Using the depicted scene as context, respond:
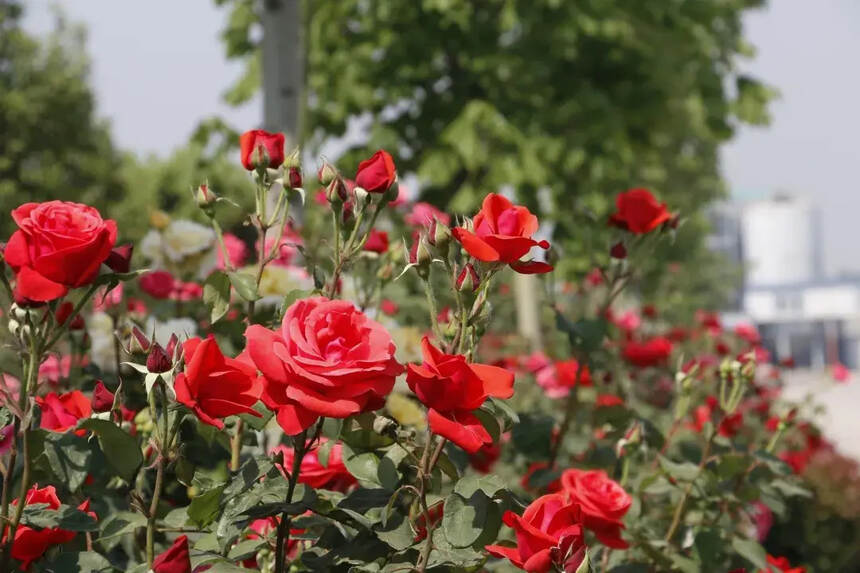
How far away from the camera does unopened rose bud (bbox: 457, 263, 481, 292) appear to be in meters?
1.34

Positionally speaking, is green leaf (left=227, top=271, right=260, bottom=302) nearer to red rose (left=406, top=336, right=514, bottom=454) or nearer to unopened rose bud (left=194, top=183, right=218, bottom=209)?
unopened rose bud (left=194, top=183, right=218, bottom=209)

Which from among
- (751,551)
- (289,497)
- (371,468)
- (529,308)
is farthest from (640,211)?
(529,308)

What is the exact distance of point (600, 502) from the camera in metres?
1.61

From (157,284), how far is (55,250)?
4.36 feet

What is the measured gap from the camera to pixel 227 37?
859 cm

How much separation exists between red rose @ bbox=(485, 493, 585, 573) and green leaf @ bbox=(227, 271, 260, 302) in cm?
55

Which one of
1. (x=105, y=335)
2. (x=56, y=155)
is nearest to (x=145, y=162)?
(x=56, y=155)

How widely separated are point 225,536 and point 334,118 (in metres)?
6.94

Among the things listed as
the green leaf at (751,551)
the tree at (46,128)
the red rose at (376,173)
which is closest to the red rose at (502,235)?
the red rose at (376,173)

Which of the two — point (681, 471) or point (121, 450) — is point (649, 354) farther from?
point (121, 450)

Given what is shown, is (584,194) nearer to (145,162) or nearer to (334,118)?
(334,118)

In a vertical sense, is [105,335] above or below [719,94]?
below

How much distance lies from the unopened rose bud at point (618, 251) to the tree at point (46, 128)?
18.6 metres

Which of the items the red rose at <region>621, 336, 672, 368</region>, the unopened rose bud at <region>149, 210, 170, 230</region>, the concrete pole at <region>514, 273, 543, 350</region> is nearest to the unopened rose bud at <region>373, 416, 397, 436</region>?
→ the unopened rose bud at <region>149, 210, 170, 230</region>
